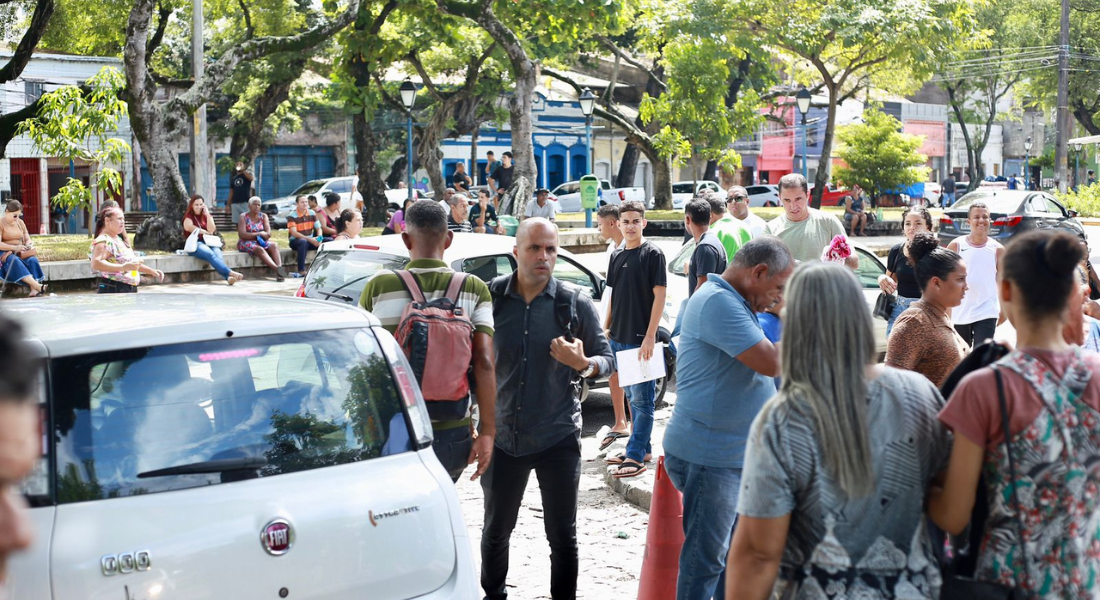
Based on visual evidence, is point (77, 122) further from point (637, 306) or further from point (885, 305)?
point (885, 305)

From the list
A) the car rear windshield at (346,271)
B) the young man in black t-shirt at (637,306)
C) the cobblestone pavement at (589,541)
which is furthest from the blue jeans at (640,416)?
the car rear windshield at (346,271)

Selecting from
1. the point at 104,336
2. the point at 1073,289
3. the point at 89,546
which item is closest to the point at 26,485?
the point at 89,546

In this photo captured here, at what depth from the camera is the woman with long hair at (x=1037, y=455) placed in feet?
8.57

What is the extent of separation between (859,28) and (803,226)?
2451 cm

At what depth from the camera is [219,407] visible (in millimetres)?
3498

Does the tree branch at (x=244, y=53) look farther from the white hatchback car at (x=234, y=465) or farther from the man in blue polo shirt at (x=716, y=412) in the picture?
the man in blue polo shirt at (x=716, y=412)

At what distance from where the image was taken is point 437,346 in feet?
15.4

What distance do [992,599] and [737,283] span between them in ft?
5.84

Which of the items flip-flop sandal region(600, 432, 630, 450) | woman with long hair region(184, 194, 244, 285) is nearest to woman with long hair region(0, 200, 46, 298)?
woman with long hair region(184, 194, 244, 285)

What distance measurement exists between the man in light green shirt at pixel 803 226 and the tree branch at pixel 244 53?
15.8 m

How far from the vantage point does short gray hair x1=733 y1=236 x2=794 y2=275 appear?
420 cm

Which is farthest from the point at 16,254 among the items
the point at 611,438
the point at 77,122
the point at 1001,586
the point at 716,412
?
the point at 1001,586

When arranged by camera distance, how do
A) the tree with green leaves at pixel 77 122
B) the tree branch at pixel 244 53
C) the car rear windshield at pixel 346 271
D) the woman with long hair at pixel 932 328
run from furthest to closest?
the tree branch at pixel 244 53
the tree with green leaves at pixel 77 122
the car rear windshield at pixel 346 271
the woman with long hair at pixel 932 328

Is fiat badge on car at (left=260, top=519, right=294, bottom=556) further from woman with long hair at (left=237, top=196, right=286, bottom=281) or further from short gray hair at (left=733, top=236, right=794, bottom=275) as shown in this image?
woman with long hair at (left=237, top=196, right=286, bottom=281)
